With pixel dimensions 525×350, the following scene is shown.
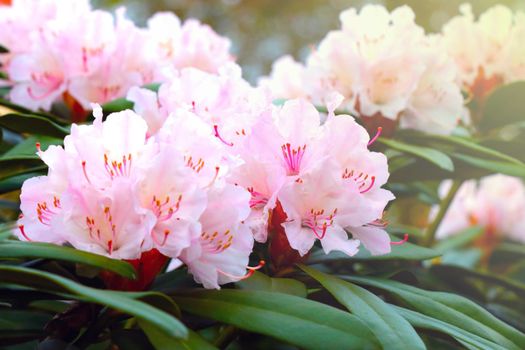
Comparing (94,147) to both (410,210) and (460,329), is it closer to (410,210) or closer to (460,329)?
(460,329)

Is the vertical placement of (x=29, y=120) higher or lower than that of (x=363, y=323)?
higher

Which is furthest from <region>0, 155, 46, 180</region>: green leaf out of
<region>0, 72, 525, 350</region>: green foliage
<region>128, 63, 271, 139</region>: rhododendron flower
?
<region>128, 63, 271, 139</region>: rhododendron flower

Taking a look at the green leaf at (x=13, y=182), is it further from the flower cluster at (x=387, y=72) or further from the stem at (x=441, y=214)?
the stem at (x=441, y=214)

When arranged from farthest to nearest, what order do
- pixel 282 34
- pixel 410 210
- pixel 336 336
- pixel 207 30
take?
pixel 282 34 → pixel 410 210 → pixel 207 30 → pixel 336 336

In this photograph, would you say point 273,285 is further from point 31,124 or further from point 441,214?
point 441,214

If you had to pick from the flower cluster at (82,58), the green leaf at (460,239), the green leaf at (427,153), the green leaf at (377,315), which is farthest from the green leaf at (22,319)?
the green leaf at (460,239)

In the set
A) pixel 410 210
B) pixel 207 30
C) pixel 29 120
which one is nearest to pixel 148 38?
pixel 207 30

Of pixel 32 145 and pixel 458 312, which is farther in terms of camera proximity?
pixel 32 145

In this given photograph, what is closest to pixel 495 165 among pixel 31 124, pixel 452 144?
pixel 452 144
